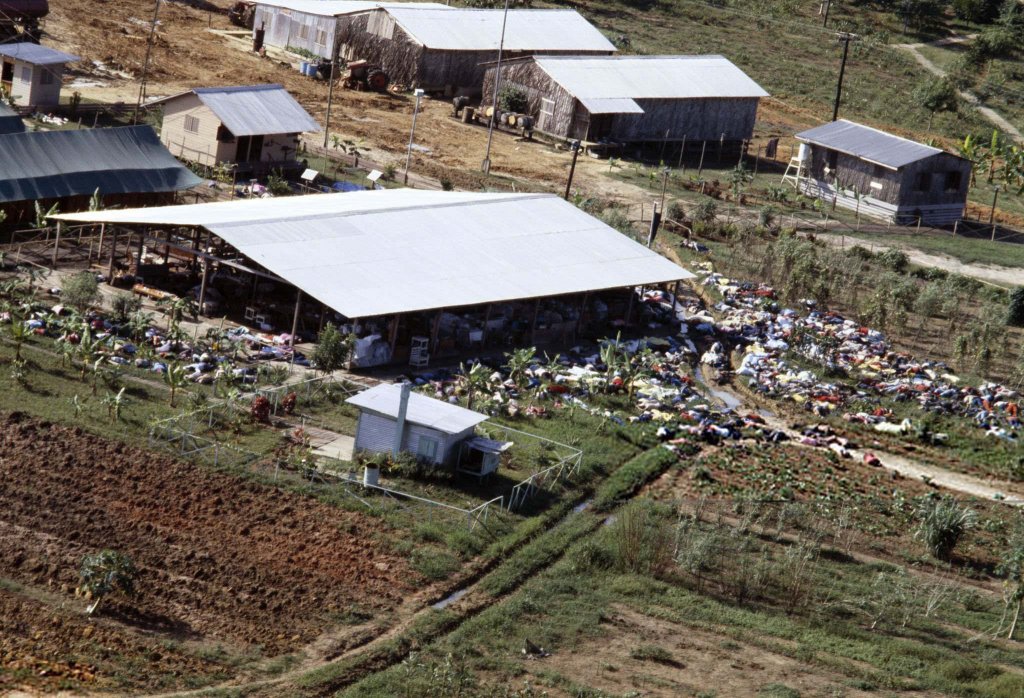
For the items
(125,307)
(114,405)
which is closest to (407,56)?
(125,307)

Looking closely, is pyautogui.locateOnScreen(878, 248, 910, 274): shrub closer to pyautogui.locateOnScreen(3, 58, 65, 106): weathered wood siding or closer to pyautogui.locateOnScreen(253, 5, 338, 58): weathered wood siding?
pyautogui.locateOnScreen(253, 5, 338, 58): weathered wood siding

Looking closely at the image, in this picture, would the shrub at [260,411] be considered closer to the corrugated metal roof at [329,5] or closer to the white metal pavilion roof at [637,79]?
the white metal pavilion roof at [637,79]

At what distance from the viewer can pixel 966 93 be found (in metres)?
101

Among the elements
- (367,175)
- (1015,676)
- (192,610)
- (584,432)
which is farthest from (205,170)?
(1015,676)

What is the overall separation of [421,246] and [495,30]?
38.9 m

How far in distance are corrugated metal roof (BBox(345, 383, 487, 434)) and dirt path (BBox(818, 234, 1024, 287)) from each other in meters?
31.4

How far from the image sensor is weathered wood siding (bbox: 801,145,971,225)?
70062 mm

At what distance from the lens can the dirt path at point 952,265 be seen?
6228 centimetres

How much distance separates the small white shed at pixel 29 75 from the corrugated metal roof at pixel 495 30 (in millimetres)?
21430

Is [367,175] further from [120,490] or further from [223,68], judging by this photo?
[120,490]

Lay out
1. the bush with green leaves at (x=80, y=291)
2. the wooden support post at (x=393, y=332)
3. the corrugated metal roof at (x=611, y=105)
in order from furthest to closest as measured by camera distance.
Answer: the corrugated metal roof at (x=611, y=105) < the wooden support post at (x=393, y=332) < the bush with green leaves at (x=80, y=291)

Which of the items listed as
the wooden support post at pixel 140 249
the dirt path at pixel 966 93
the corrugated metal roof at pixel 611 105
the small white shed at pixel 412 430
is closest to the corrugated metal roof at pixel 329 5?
the corrugated metal roof at pixel 611 105

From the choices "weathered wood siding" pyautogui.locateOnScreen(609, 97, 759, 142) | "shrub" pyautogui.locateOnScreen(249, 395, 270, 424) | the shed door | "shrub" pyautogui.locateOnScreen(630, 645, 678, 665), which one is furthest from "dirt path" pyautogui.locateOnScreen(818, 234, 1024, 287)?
"shrub" pyautogui.locateOnScreen(630, 645, 678, 665)

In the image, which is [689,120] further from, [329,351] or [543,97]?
[329,351]
